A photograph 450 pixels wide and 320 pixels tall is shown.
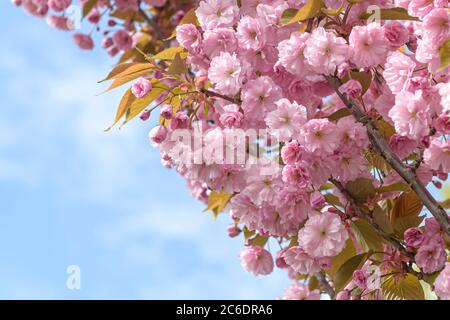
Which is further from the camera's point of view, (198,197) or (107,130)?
(198,197)

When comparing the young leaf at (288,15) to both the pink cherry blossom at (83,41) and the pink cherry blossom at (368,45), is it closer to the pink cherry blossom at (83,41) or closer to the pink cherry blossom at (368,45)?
the pink cherry blossom at (368,45)

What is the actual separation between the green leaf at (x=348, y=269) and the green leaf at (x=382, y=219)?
8 centimetres

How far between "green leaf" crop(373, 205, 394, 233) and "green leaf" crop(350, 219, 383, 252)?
0.09ft

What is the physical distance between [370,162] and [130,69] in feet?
2.31

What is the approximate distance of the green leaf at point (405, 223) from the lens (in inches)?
69.6

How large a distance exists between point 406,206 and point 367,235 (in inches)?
6.5

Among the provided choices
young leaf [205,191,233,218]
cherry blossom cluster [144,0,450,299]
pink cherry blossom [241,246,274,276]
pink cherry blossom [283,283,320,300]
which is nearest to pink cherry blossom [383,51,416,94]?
cherry blossom cluster [144,0,450,299]

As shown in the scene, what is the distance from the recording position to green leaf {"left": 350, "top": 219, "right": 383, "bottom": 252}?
1730mm

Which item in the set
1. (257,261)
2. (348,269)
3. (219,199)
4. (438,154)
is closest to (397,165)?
(438,154)

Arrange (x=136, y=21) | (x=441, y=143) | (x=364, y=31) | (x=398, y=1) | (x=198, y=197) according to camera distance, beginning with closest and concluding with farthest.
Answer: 1. (x=441, y=143)
2. (x=364, y=31)
3. (x=398, y=1)
4. (x=198, y=197)
5. (x=136, y=21)

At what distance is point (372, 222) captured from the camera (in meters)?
1.75

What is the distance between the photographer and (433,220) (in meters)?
1.71
